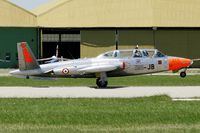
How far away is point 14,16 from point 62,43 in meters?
5.26

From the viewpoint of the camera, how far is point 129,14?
170ft

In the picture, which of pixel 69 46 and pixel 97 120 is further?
pixel 69 46

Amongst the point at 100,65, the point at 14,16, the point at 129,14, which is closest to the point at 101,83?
the point at 100,65

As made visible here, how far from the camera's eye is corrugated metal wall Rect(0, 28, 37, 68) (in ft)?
173

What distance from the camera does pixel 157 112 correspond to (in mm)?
14125

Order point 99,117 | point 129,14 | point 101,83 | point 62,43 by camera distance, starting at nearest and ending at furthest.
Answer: point 99,117, point 101,83, point 129,14, point 62,43

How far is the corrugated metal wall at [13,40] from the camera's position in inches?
2082

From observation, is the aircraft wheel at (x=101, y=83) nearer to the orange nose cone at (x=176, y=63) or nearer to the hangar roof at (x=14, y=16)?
the orange nose cone at (x=176, y=63)

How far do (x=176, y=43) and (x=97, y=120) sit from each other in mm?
39441

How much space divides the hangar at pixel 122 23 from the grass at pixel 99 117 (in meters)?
35.6

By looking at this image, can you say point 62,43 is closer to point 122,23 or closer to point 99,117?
point 122,23

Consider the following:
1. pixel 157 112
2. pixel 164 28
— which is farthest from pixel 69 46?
pixel 157 112

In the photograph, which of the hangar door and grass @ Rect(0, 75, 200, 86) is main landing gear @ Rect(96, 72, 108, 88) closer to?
grass @ Rect(0, 75, 200, 86)

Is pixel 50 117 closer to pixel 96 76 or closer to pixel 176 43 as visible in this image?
pixel 96 76
